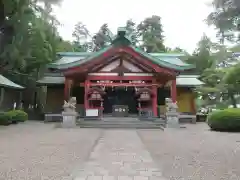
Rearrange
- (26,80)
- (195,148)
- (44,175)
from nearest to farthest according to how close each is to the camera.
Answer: (44,175)
(195,148)
(26,80)

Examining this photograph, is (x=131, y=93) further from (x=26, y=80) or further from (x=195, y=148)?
(x=195, y=148)

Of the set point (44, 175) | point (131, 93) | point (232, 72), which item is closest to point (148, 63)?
point (131, 93)

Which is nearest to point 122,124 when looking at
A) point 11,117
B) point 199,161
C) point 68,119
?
point 68,119

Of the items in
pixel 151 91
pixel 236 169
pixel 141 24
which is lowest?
pixel 236 169

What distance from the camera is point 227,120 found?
12391 mm

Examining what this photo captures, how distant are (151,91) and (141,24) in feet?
142

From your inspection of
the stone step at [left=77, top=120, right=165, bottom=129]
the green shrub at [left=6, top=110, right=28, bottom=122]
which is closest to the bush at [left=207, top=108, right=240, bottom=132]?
the stone step at [left=77, top=120, right=165, bottom=129]

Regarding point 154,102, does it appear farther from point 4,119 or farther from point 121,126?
point 4,119

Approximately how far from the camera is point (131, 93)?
2175 cm

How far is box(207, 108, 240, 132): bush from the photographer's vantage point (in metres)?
12.2

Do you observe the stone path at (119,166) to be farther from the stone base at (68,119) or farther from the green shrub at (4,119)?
the green shrub at (4,119)

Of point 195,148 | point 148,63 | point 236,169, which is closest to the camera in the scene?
point 236,169

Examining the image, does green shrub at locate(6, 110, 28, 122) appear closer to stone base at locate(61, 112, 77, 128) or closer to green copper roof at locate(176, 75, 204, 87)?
stone base at locate(61, 112, 77, 128)

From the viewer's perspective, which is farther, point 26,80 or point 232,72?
point 26,80
